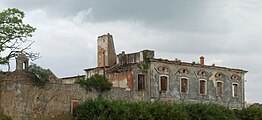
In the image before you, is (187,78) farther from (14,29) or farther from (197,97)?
(14,29)

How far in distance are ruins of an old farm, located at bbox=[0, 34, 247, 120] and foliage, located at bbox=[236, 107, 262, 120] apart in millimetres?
2290

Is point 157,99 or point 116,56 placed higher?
point 116,56

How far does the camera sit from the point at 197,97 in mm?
50969

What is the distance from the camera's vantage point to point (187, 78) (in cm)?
5034

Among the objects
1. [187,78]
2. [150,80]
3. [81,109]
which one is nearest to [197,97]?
[187,78]

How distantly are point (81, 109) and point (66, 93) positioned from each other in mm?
1610

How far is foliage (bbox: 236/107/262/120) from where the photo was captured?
5047cm

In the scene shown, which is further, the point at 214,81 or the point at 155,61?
the point at 214,81

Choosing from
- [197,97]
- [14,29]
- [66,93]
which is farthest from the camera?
[197,97]

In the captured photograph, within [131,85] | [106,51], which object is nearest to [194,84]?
[131,85]

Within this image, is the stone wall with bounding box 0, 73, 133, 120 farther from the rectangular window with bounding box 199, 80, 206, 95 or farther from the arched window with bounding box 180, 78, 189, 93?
the rectangular window with bounding box 199, 80, 206, 95

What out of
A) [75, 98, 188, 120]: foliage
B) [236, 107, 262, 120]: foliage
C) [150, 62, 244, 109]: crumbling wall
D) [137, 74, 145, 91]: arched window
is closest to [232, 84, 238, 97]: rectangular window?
[150, 62, 244, 109]: crumbling wall

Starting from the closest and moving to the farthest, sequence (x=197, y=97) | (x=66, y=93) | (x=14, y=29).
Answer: (x=14, y=29) < (x=66, y=93) < (x=197, y=97)

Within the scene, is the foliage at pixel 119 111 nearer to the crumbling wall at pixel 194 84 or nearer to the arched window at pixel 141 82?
the arched window at pixel 141 82
